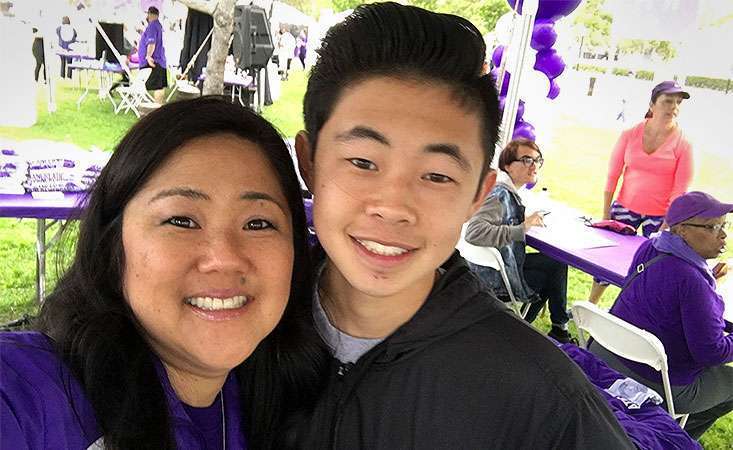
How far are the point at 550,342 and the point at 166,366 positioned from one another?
0.79 meters

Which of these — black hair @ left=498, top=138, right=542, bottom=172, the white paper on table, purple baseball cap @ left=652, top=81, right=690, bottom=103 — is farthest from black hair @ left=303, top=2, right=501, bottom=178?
purple baseball cap @ left=652, top=81, right=690, bottom=103

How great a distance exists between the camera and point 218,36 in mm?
5773

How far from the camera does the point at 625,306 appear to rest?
318cm

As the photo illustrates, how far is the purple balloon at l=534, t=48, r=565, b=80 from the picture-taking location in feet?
18.2

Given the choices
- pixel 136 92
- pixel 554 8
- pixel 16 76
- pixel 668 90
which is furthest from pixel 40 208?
pixel 668 90

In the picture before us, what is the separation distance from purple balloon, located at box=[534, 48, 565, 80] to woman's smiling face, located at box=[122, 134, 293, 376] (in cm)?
508

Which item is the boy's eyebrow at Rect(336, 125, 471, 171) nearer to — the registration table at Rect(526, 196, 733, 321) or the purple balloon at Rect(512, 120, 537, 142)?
the registration table at Rect(526, 196, 733, 321)

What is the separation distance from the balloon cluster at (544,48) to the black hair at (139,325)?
150 inches

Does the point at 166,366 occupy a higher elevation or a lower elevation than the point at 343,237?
lower

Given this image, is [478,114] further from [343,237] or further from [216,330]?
[216,330]

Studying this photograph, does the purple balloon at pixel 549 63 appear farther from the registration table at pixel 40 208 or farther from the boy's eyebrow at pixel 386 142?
the boy's eyebrow at pixel 386 142

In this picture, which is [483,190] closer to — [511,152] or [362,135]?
[362,135]

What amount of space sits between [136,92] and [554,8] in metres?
4.12

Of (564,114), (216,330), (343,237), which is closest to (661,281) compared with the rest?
(343,237)
